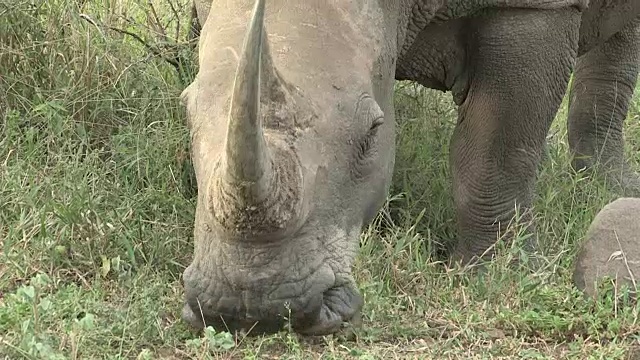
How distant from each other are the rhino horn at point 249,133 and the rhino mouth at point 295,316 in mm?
375

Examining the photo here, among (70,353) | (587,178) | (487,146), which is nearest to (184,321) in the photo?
(70,353)

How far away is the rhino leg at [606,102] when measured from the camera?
5.90m

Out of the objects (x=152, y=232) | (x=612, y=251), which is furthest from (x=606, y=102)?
(x=152, y=232)

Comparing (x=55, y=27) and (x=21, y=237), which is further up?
(x=55, y=27)

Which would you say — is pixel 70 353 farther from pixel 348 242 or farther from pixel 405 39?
pixel 405 39

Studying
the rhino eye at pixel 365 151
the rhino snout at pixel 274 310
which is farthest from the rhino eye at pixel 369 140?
the rhino snout at pixel 274 310

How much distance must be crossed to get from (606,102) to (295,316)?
3359 millimetres

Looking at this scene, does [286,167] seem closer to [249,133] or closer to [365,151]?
[249,133]

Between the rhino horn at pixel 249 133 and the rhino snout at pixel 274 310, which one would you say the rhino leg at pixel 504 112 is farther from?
the rhino horn at pixel 249 133

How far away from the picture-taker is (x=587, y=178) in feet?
17.6

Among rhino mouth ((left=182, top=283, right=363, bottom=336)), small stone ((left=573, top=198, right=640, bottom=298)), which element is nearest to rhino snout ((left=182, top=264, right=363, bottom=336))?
rhino mouth ((left=182, top=283, right=363, bottom=336))

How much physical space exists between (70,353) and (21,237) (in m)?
1.11

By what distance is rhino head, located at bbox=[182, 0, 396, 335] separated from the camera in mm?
2885

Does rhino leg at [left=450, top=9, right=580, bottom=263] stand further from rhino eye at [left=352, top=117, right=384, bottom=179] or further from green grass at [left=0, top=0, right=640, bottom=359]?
rhino eye at [left=352, top=117, right=384, bottom=179]
